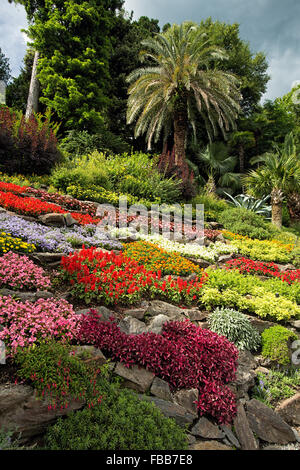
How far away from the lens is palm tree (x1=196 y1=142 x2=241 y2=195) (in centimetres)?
2158

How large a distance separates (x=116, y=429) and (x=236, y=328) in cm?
237

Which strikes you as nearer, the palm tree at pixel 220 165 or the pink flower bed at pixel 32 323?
the pink flower bed at pixel 32 323

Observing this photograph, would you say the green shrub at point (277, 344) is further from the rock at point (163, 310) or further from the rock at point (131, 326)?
the rock at point (131, 326)

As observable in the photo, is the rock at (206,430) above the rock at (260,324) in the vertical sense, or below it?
below

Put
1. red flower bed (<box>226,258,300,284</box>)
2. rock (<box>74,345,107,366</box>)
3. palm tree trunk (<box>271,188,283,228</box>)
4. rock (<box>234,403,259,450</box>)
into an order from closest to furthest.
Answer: rock (<box>74,345,107,366</box>)
rock (<box>234,403,259,450</box>)
red flower bed (<box>226,258,300,284</box>)
palm tree trunk (<box>271,188,283,228</box>)

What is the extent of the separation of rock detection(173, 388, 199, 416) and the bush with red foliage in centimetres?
939

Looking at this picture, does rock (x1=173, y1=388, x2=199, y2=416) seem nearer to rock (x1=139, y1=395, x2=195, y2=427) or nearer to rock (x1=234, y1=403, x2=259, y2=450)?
rock (x1=139, y1=395, x2=195, y2=427)

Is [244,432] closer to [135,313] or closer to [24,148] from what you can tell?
[135,313]

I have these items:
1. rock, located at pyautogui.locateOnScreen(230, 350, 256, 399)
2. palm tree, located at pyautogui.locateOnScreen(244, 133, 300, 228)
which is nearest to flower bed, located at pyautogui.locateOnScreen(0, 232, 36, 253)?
rock, located at pyautogui.locateOnScreen(230, 350, 256, 399)

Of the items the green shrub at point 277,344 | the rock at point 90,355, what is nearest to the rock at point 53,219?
the rock at point 90,355

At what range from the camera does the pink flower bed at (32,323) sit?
8.38ft

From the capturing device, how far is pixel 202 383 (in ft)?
10.6

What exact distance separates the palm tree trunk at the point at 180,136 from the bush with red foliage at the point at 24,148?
659cm

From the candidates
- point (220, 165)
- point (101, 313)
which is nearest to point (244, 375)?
point (101, 313)
